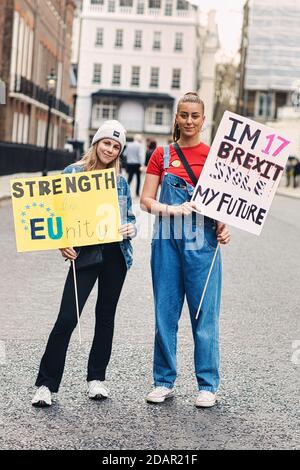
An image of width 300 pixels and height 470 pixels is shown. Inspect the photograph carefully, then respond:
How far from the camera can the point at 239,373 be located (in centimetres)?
621

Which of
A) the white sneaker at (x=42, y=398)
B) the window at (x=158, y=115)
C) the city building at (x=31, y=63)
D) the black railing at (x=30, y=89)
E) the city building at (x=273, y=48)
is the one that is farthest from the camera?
the window at (x=158, y=115)

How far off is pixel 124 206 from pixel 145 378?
1.20 metres

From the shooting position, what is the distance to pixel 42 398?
5.10 metres

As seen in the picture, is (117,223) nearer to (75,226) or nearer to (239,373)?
(75,226)

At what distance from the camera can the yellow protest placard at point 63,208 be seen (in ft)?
17.4

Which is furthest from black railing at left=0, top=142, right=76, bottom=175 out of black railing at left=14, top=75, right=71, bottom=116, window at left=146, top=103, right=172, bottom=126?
window at left=146, top=103, right=172, bottom=126

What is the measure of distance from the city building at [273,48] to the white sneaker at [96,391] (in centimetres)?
6347

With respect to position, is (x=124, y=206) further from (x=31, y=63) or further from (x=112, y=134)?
(x=31, y=63)

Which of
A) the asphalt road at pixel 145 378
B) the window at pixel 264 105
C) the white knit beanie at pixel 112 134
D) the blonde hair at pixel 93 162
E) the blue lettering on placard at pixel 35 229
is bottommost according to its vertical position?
the asphalt road at pixel 145 378

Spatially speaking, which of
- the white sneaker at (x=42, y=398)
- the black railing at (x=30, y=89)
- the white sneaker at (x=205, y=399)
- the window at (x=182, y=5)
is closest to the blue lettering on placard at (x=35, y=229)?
the white sneaker at (x=42, y=398)

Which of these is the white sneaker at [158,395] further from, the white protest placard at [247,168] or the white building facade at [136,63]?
the white building facade at [136,63]

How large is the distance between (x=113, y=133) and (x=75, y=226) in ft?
1.89
